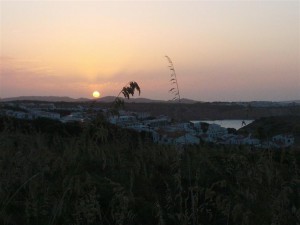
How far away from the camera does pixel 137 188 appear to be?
16.4ft

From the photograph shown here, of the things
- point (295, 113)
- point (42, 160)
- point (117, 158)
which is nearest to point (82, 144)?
point (117, 158)

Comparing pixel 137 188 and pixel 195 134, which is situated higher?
pixel 195 134

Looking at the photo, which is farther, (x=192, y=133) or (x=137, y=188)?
(x=192, y=133)

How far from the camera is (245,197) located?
407cm

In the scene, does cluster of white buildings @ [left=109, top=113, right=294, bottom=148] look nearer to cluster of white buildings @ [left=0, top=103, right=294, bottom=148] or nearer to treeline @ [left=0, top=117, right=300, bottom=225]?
cluster of white buildings @ [left=0, top=103, right=294, bottom=148]

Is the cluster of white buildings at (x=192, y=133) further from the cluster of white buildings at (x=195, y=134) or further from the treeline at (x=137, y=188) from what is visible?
the treeline at (x=137, y=188)

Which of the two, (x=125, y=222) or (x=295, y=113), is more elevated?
(x=295, y=113)

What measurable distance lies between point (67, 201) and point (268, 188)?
2.05 metres

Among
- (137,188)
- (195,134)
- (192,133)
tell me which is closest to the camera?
(137,188)

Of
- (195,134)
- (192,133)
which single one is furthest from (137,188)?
(195,134)

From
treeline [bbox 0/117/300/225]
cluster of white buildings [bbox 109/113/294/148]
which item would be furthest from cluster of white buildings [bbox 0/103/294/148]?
treeline [bbox 0/117/300/225]

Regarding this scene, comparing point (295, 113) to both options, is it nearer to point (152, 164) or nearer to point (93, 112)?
point (152, 164)

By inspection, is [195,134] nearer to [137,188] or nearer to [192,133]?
[192,133]

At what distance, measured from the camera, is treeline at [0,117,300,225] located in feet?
12.9
